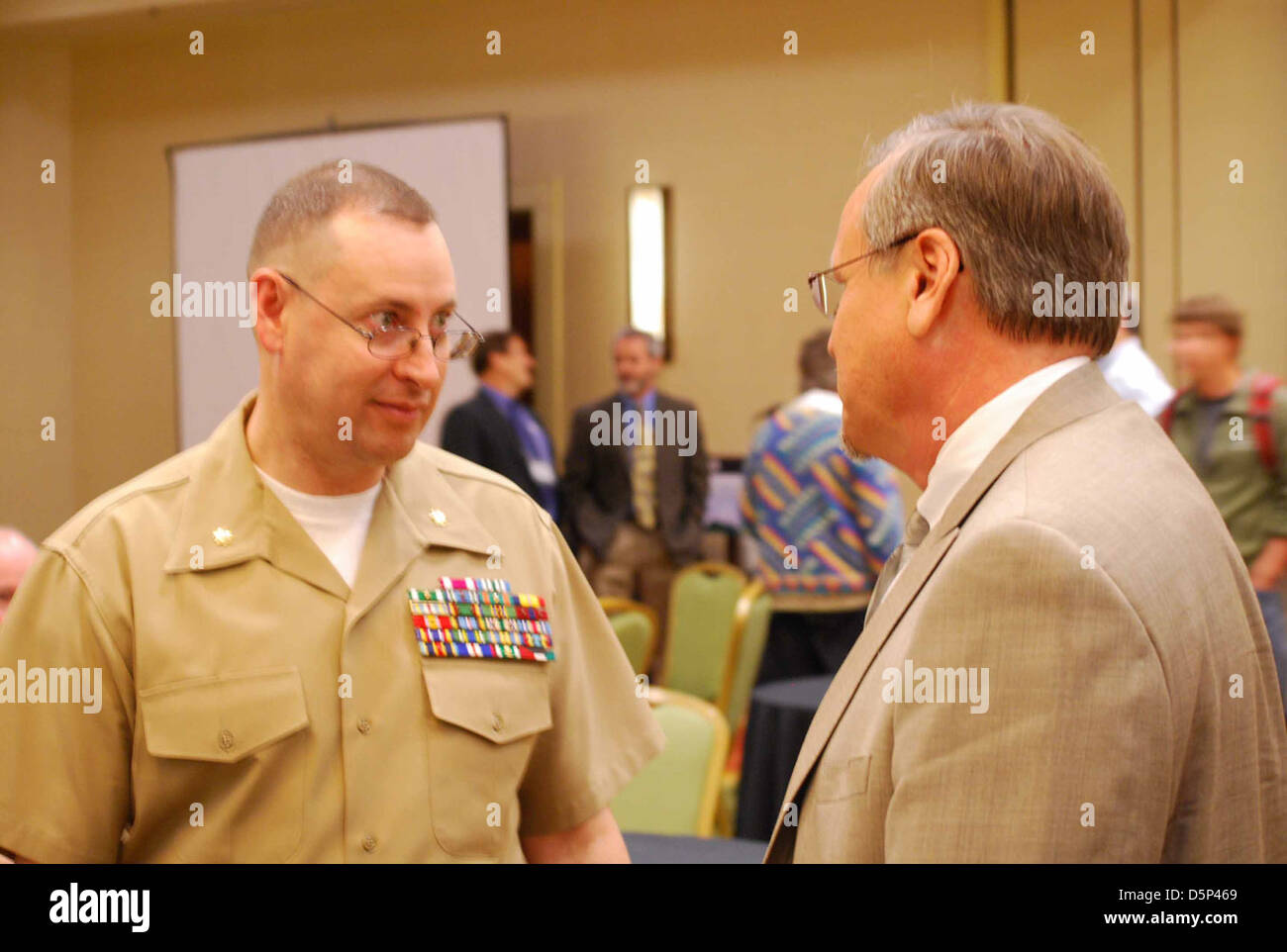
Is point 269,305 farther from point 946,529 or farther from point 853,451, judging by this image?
point 946,529

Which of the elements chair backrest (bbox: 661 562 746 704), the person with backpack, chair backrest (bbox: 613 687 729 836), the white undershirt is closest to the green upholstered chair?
chair backrest (bbox: 661 562 746 704)

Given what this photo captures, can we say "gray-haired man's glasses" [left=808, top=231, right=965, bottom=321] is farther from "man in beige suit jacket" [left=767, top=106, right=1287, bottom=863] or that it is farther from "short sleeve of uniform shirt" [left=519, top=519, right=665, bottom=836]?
"short sleeve of uniform shirt" [left=519, top=519, right=665, bottom=836]

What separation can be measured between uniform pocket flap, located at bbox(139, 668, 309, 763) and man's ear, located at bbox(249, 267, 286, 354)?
1.09 feet

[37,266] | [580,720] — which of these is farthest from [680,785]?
[37,266]

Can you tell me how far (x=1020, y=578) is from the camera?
35.1 inches

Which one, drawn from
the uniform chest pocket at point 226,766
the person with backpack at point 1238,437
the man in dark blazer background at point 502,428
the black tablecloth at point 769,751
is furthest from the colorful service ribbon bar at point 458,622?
the man in dark blazer background at point 502,428

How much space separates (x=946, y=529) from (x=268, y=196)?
576 centimetres

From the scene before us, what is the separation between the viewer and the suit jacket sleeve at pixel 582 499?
5129 millimetres

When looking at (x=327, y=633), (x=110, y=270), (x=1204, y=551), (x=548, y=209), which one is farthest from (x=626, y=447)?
(x=1204, y=551)

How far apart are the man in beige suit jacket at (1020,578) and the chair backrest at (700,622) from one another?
2.61 metres

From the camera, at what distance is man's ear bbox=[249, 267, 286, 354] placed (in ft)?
4.25

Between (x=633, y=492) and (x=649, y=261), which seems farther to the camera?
(x=649, y=261)

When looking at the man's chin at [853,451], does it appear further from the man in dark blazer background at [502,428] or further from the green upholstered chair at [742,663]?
the man in dark blazer background at [502,428]
